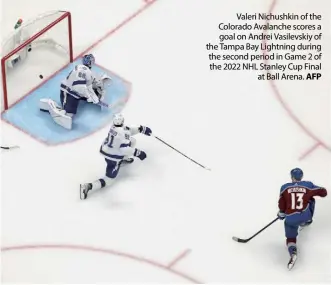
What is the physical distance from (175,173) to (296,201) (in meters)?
1.15

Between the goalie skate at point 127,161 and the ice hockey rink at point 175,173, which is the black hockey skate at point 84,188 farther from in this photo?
the goalie skate at point 127,161

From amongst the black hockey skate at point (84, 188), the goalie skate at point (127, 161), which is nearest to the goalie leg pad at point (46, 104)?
the goalie skate at point (127, 161)

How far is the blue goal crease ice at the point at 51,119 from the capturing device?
8883mm

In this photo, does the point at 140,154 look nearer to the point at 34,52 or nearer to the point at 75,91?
the point at 75,91

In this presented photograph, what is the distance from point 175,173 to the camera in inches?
338

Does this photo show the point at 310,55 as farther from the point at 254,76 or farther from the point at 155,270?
the point at 155,270

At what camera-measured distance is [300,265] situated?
7.98 metres

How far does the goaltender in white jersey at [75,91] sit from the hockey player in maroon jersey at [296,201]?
191 centimetres

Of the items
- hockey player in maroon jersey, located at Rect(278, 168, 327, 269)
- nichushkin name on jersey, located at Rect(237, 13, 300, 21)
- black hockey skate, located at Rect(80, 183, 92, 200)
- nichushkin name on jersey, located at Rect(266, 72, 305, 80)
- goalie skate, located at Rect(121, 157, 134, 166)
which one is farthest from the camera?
nichushkin name on jersey, located at Rect(237, 13, 300, 21)

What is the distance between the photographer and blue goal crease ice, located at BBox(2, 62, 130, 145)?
8883mm

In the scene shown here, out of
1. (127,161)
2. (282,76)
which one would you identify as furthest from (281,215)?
(282,76)

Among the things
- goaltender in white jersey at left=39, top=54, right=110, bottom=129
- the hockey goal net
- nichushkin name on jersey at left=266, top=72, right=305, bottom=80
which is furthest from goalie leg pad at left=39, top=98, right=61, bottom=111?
nichushkin name on jersey at left=266, top=72, right=305, bottom=80

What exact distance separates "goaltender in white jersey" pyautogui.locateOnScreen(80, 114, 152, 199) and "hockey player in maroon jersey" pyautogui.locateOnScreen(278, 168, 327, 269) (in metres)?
1.20

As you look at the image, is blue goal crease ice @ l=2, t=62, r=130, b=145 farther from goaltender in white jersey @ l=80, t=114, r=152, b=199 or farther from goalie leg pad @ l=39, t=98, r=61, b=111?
goaltender in white jersey @ l=80, t=114, r=152, b=199
